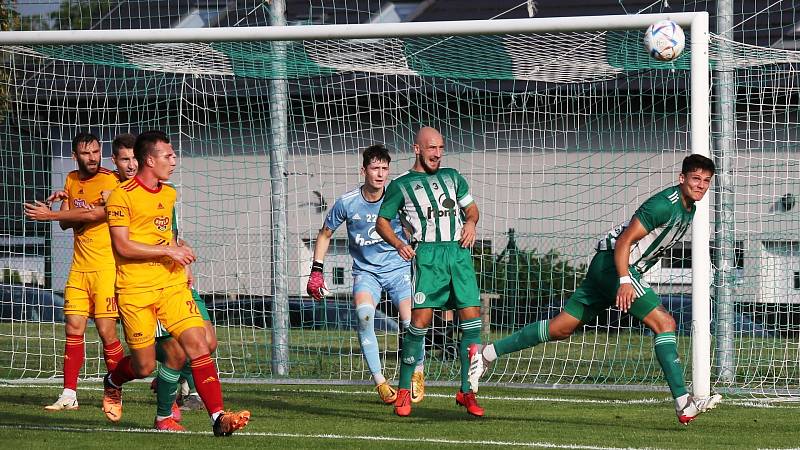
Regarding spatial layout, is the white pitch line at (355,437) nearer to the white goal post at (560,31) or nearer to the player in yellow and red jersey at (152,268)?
the player in yellow and red jersey at (152,268)

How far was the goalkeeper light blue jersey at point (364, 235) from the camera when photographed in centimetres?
1073

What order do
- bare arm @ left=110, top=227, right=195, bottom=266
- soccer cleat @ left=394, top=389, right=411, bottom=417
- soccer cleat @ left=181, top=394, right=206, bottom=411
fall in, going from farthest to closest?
soccer cleat @ left=181, top=394, right=206, bottom=411 < soccer cleat @ left=394, top=389, right=411, bottom=417 < bare arm @ left=110, top=227, right=195, bottom=266

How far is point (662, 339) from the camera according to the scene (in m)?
8.34

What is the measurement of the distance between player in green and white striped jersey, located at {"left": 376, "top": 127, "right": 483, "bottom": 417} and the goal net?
216 centimetres

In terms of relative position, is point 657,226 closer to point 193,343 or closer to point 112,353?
point 193,343

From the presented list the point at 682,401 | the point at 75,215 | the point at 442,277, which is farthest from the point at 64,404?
the point at 682,401

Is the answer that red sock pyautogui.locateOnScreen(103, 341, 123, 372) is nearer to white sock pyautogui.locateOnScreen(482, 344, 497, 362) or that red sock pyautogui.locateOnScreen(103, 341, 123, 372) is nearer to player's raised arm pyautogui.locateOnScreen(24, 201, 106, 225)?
player's raised arm pyautogui.locateOnScreen(24, 201, 106, 225)

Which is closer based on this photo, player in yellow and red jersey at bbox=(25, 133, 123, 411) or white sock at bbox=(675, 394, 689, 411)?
white sock at bbox=(675, 394, 689, 411)

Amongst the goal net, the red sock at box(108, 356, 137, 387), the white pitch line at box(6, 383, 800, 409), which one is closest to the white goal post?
the goal net

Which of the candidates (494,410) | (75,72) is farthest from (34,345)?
(494,410)

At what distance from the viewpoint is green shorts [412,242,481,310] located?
8.96 m

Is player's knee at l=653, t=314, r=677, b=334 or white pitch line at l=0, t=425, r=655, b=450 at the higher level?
player's knee at l=653, t=314, r=677, b=334

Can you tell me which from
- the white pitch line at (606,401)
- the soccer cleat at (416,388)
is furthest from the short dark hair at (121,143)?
the white pitch line at (606,401)

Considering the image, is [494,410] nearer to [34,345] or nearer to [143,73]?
[143,73]
